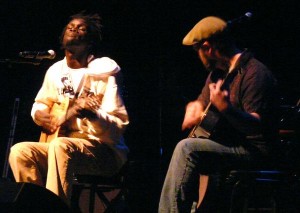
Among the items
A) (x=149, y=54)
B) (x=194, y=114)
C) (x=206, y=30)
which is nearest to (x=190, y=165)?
(x=194, y=114)

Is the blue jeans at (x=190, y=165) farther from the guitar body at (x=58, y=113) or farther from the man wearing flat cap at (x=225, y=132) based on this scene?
the guitar body at (x=58, y=113)

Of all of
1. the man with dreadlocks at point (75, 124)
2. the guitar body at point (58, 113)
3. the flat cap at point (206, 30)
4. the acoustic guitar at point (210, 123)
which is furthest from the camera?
the guitar body at point (58, 113)

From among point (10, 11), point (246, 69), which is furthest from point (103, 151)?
point (10, 11)

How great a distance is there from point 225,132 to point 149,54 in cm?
224

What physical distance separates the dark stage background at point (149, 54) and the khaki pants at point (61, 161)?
0.58 meters

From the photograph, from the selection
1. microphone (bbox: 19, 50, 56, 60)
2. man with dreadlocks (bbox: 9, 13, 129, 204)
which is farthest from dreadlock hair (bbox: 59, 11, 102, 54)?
microphone (bbox: 19, 50, 56, 60)

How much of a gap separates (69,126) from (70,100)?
0.67ft

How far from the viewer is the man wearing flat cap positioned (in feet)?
9.85

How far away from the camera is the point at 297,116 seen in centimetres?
431

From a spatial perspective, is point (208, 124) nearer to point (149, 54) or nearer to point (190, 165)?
point (190, 165)

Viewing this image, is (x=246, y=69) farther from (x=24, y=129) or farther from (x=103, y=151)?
(x=24, y=129)

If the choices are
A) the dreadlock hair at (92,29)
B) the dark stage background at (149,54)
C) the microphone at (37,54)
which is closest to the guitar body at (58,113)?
the microphone at (37,54)

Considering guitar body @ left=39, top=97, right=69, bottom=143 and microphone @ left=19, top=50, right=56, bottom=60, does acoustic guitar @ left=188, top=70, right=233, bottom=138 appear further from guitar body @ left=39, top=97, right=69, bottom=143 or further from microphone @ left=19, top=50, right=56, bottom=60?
microphone @ left=19, top=50, right=56, bottom=60

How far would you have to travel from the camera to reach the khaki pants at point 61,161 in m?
3.56
